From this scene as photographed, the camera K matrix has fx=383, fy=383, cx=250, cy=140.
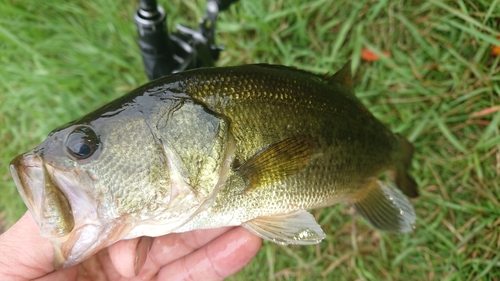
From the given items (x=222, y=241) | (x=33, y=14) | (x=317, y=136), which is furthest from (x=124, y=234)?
(x=33, y=14)

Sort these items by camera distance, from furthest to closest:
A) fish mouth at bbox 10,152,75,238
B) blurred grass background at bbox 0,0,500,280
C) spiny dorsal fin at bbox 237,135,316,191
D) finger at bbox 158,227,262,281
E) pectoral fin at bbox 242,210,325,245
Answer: blurred grass background at bbox 0,0,500,280, finger at bbox 158,227,262,281, pectoral fin at bbox 242,210,325,245, spiny dorsal fin at bbox 237,135,316,191, fish mouth at bbox 10,152,75,238

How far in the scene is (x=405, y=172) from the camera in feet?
6.08

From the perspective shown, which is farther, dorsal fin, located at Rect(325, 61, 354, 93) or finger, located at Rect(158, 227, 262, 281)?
finger, located at Rect(158, 227, 262, 281)

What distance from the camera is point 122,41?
2746 mm

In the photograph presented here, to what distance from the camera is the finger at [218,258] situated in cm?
169

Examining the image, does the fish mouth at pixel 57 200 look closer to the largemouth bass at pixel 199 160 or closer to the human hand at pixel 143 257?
the largemouth bass at pixel 199 160

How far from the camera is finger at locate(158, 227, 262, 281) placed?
5.56ft

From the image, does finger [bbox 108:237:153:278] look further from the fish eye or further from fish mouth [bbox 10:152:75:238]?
the fish eye

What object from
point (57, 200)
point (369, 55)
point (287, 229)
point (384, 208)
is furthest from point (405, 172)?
point (57, 200)

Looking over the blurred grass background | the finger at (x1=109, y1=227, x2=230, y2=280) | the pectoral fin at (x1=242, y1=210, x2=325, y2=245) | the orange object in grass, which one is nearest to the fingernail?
the finger at (x1=109, y1=227, x2=230, y2=280)

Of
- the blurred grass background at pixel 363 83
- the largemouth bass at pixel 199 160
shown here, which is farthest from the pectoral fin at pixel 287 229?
the blurred grass background at pixel 363 83

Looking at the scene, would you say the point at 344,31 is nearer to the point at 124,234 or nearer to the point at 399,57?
the point at 399,57

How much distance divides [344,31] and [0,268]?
2.19 m

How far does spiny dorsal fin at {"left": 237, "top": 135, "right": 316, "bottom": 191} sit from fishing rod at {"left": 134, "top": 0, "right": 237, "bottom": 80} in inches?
30.2
